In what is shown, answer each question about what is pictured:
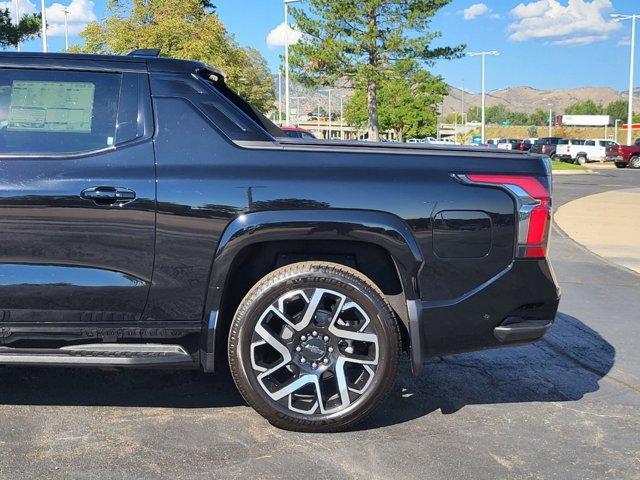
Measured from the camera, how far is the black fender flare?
11.0 feet

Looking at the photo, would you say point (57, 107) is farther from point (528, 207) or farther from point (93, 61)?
point (528, 207)

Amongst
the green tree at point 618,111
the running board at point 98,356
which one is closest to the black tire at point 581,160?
the running board at point 98,356

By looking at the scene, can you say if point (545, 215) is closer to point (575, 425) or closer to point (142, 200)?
point (575, 425)

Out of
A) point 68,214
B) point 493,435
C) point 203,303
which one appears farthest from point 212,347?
point 493,435

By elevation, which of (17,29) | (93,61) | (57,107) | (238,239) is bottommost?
(238,239)

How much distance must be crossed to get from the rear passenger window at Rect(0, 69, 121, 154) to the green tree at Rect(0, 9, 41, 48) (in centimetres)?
2236

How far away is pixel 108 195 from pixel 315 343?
1.31 meters

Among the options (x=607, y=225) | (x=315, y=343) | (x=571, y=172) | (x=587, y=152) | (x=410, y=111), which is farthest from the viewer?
(x=410, y=111)

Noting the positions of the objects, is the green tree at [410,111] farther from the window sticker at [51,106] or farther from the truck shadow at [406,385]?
the window sticker at [51,106]

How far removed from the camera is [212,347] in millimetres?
3461

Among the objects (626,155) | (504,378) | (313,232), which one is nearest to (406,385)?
(504,378)

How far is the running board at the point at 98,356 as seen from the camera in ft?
11.2

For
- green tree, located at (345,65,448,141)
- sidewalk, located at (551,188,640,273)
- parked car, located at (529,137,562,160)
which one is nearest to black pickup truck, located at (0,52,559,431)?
sidewalk, located at (551,188,640,273)

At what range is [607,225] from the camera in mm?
13266
